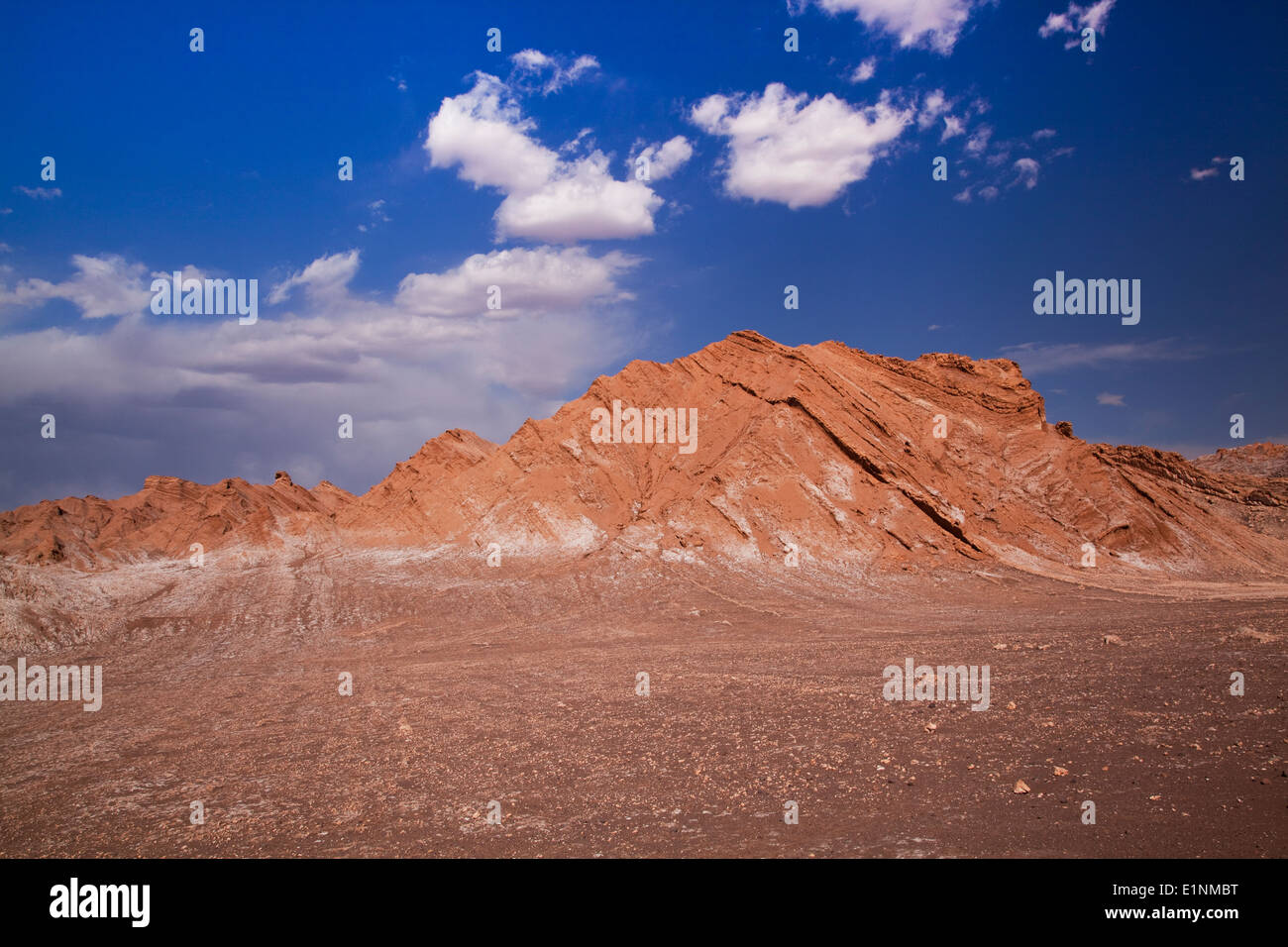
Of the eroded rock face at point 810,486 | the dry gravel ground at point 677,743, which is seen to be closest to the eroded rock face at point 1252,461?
the eroded rock face at point 810,486

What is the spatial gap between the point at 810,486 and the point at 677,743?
29.2 meters

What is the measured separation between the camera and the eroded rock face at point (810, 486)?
1489 inches

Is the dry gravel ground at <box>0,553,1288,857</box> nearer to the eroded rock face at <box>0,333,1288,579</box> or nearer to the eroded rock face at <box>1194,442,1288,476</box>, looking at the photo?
the eroded rock face at <box>0,333,1288,579</box>

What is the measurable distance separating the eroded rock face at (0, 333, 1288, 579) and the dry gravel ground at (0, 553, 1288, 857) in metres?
11.4

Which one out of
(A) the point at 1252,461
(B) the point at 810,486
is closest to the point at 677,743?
(B) the point at 810,486

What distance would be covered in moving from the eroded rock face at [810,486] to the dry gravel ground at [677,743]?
37.4 ft

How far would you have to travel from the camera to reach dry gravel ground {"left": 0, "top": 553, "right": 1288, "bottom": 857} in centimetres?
827

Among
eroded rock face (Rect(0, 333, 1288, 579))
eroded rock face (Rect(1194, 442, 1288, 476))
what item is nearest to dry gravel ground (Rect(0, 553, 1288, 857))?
eroded rock face (Rect(0, 333, 1288, 579))

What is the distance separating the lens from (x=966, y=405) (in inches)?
1813

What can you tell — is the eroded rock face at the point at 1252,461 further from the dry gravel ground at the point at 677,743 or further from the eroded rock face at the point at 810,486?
the dry gravel ground at the point at 677,743
